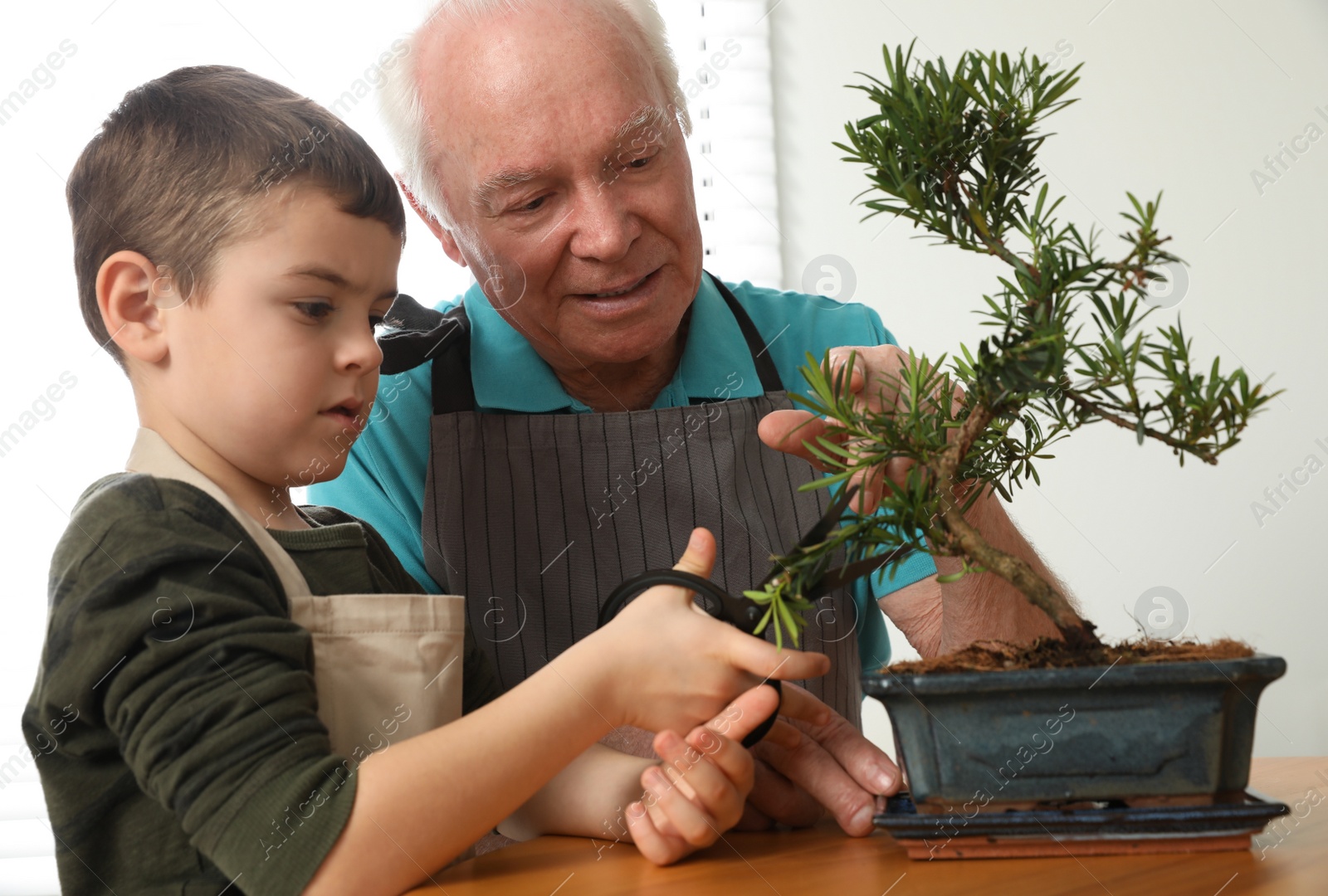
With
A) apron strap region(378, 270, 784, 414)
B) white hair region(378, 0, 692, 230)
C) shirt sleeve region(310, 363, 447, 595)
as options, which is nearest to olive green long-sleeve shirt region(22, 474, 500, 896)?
apron strap region(378, 270, 784, 414)

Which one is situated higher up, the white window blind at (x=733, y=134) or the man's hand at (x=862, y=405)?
the white window blind at (x=733, y=134)

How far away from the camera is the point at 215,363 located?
2.82 feet

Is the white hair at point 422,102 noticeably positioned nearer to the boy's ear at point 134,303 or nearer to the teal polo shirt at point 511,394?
the teal polo shirt at point 511,394

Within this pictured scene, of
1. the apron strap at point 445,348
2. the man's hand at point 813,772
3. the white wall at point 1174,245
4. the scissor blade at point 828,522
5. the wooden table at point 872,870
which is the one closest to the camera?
the wooden table at point 872,870

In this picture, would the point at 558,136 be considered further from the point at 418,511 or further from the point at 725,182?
the point at 725,182

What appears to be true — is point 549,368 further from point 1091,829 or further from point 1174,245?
point 1174,245

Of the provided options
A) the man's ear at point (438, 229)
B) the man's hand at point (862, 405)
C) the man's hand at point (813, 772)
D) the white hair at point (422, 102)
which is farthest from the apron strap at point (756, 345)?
the man's hand at point (813, 772)

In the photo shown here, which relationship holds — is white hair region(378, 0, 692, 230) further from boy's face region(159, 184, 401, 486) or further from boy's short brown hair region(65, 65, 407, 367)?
boy's face region(159, 184, 401, 486)

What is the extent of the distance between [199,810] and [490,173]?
2.63 feet

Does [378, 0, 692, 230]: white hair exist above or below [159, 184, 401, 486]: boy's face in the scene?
above

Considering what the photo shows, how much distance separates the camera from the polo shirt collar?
138 cm

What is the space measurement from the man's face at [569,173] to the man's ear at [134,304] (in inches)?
18.2

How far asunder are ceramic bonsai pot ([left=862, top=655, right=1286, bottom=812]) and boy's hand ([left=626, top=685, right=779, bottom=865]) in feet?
0.48

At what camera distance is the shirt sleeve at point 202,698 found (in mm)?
663
